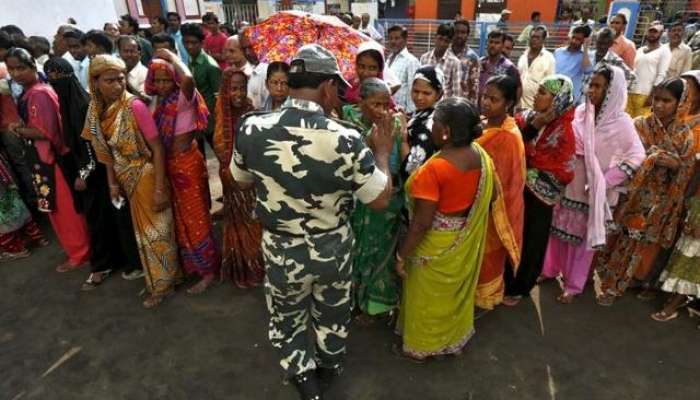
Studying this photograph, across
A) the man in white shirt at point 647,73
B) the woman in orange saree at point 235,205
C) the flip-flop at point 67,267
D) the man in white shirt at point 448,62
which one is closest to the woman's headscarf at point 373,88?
the woman in orange saree at point 235,205

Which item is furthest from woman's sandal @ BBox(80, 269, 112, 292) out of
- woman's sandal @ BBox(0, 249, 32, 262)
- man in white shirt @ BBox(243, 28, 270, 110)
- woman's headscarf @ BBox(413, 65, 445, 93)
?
woman's headscarf @ BBox(413, 65, 445, 93)

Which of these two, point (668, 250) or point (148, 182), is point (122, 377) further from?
point (668, 250)

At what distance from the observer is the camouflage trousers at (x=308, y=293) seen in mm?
2141

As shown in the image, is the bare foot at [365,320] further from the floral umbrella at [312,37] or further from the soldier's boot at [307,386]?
the floral umbrella at [312,37]

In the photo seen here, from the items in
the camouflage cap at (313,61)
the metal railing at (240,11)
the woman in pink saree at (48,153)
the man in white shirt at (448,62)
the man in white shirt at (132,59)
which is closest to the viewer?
the camouflage cap at (313,61)

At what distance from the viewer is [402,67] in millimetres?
5176

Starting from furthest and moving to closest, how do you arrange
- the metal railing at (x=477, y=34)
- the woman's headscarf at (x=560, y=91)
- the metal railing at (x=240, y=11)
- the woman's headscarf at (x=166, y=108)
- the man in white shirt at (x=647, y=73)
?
the metal railing at (x=240, y=11) → the metal railing at (x=477, y=34) → the man in white shirt at (x=647, y=73) → the woman's headscarf at (x=166, y=108) → the woman's headscarf at (x=560, y=91)

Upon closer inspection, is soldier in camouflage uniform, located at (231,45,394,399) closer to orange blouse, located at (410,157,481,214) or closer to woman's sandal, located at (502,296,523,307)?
orange blouse, located at (410,157,481,214)

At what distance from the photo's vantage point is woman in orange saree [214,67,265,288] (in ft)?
10.4

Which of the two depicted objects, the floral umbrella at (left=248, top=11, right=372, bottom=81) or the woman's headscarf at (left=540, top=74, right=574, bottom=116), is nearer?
the woman's headscarf at (left=540, top=74, right=574, bottom=116)

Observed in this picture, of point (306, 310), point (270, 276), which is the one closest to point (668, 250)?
point (306, 310)

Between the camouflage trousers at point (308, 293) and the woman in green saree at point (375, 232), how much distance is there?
1.57ft

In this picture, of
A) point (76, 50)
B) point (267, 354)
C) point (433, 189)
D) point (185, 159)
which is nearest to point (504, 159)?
point (433, 189)

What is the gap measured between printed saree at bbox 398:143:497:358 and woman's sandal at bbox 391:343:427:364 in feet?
0.21
